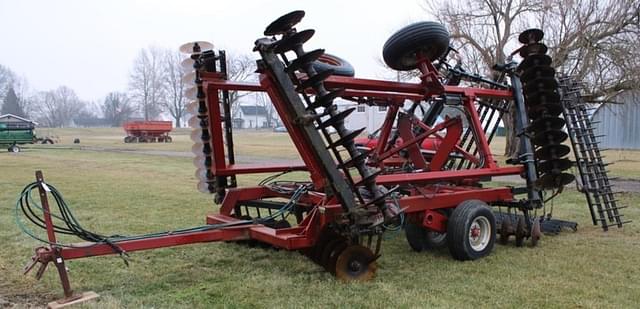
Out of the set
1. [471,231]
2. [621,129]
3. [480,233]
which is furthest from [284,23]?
[621,129]

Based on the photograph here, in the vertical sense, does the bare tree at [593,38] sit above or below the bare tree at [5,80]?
below

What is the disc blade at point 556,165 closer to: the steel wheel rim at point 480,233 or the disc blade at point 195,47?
the steel wheel rim at point 480,233

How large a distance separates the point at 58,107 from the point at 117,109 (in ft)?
42.9

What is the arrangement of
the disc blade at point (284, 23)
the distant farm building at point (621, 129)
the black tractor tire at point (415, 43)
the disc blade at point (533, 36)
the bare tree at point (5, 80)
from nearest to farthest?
the disc blade at point (284, 23) → the black tractor tire at point (415, 43) → the disc blade at point (533, 36) → the distant farm building at point (621, 129) → the bare tree at point (5, 80)

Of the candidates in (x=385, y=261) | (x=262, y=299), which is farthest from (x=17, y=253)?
(x=385, y=261)

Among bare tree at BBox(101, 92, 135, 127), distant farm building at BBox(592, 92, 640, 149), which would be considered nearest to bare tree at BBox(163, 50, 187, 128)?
bare tree at BBox(101, 92, 135, 127)

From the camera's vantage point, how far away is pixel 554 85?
5.74 m

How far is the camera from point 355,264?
4555mm

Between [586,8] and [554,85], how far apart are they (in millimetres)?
14516

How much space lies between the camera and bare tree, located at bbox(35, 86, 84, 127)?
316ft

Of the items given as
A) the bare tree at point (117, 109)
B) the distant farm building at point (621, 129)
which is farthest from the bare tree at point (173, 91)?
the distant farm building at point (621, 129)

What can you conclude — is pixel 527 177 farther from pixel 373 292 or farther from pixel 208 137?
pixel 208 137

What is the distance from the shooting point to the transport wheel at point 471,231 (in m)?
5.14

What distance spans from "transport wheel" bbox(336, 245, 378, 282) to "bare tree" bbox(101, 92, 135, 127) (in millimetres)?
90041
